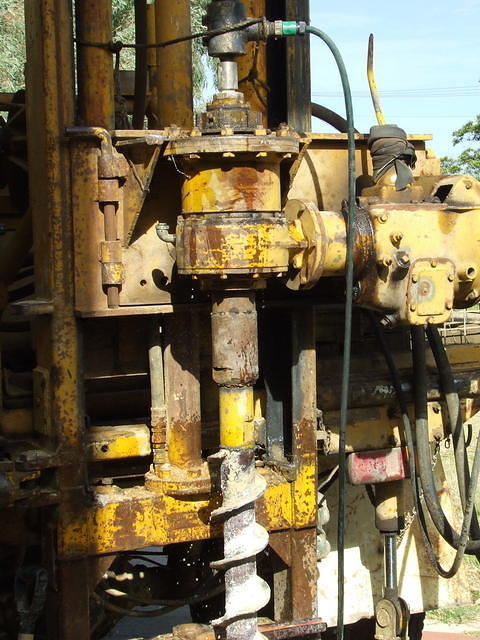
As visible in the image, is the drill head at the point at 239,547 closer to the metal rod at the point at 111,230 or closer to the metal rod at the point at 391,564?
the metal rod at the point at 111,230

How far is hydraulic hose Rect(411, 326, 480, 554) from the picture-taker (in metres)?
3.66

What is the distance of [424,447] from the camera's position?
12.1ft

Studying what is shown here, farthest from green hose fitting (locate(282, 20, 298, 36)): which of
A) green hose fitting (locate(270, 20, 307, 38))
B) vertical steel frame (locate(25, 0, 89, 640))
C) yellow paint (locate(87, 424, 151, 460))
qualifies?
yellow paint (locate(87, 424, 151, 460))

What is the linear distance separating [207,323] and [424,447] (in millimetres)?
922

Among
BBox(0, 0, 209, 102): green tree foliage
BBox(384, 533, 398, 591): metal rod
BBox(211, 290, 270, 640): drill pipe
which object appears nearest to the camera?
BBox(211, 290, 270, 640): drill pipe

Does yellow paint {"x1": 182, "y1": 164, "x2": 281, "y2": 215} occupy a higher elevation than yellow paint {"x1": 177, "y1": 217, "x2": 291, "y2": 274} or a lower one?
higher

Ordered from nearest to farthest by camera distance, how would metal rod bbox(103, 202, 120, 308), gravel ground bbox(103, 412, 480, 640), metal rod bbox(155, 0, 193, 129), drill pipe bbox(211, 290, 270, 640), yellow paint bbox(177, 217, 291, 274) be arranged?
1. yellow paint bbox(177, 217, 291, 274)
2. drill pipe bbox(211, 290, 270, 640)
3. metal rod bbox(103, 202, 120, 308)
4. metal rod bbox(155, 0, 193, 129)
5. gravel ground bbox(103, 412, 480, 640)

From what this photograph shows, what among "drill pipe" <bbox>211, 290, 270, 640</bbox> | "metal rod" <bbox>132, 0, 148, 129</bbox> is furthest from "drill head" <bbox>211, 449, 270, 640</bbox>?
"metal rod" <bbox>132, 0, 148, 129</bbox>

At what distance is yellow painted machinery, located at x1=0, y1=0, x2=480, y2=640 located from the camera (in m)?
3.08

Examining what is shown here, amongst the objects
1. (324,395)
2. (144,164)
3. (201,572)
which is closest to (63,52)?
(144,164)

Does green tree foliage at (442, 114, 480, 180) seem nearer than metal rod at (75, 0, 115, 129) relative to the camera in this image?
No

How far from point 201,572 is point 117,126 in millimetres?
1736

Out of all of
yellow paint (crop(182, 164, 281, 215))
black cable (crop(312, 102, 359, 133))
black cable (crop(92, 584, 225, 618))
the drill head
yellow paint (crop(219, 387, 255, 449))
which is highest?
black cable (crop(312, 102, 359, 133))

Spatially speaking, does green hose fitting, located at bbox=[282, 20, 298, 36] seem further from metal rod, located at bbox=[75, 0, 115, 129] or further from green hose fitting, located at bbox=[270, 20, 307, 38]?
metal rod, located at bbox=[75, 0, 115, 129]
